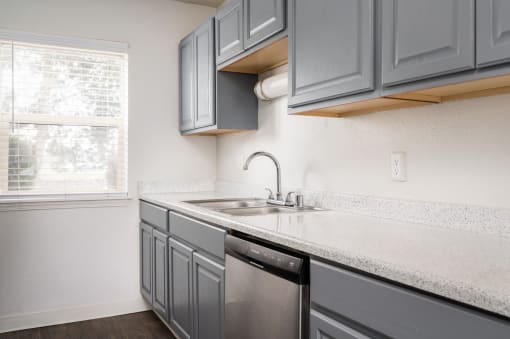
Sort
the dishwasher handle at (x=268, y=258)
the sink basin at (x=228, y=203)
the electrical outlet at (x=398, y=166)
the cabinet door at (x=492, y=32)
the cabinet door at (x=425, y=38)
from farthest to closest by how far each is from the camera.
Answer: the sink basin at (x=228, y=203) → the electrical outlet at (x=398, y=166) → the dishwasher handle at (x=268, y=258) → the cabinet door at (x=425, y=38) → the cabinet door at (x=492, y=32)

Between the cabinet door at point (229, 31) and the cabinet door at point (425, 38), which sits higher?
the cabinet door at point (229, 31)

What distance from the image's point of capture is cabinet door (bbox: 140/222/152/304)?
318cm

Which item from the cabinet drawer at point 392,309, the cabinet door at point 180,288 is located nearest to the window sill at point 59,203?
the cabinet door at point 180,288

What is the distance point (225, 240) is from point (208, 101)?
133 centimetres

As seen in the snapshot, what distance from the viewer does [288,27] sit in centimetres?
201

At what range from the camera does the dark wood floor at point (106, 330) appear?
298cm

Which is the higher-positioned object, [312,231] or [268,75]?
[268,75]

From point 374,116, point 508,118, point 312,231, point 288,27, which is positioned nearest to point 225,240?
point 312,231

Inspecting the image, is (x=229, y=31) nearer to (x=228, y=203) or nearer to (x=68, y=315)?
(x=228, y=203)

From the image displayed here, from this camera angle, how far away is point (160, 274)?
2.94m

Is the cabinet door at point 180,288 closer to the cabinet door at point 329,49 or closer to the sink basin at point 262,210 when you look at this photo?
the sink basin at point 262,210

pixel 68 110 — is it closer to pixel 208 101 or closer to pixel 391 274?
pixel 208 101

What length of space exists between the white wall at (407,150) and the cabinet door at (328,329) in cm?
69

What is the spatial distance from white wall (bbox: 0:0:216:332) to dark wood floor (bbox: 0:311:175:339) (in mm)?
92
